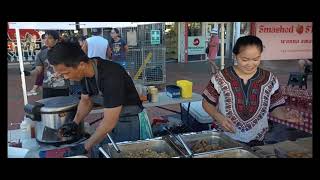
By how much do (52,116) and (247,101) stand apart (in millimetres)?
1352

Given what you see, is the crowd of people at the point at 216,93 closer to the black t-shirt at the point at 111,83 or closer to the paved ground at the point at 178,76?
the black t-shirt at the point at 111,83

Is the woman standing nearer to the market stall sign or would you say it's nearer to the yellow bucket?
the yellow bucket

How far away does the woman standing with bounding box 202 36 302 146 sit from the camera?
2117 mm

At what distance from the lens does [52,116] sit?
2.31 meters

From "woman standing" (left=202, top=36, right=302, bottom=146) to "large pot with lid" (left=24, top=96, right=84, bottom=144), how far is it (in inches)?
40.3

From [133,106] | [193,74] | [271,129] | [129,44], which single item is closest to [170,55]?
[193,74]

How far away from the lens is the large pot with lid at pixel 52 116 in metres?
2.30

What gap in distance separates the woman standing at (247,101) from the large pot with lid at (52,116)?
3.36 feet

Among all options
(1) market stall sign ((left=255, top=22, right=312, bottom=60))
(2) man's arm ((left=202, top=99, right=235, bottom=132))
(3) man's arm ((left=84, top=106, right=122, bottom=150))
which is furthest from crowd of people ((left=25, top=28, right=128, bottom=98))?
(1) market stall sign ((left=255, top=22, right=312, bottom=60))

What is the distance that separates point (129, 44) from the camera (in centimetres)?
699

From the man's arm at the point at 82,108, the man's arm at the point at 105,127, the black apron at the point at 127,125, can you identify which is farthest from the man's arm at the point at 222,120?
the man's arm at the point at 82,108
